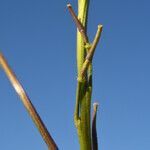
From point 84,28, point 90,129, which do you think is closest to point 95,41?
point 84,28

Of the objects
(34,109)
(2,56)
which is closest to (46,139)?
(34,109)

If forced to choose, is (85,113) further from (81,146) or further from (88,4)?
(88,4)

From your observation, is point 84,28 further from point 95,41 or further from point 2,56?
point 2,56

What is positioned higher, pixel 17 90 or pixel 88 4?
pixel 88 4

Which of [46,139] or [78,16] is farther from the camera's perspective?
[78,16]

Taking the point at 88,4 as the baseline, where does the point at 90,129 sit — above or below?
below
